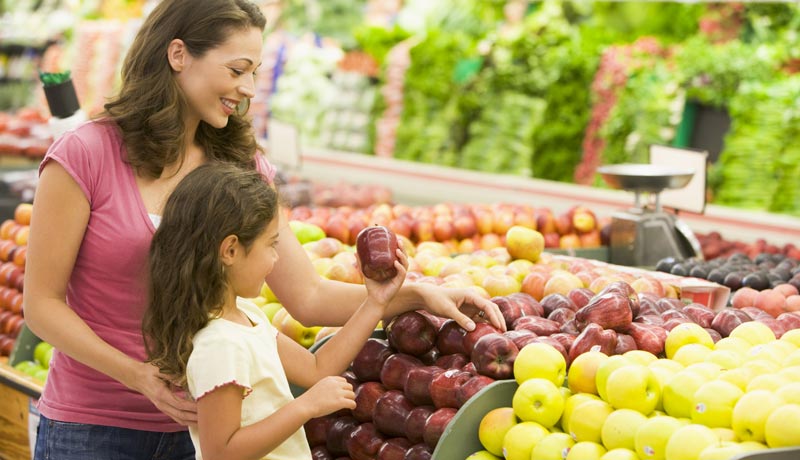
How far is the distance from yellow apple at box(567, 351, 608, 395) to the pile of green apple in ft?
8.13

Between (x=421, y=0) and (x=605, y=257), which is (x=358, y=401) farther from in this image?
(x=421, y=0)

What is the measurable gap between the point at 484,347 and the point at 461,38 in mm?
6134

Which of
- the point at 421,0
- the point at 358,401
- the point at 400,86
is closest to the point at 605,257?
the point at 358,401

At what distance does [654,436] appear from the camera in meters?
1.95

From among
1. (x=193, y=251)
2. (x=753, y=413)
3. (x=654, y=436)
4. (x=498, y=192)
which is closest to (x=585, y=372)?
(x=654, y=436)

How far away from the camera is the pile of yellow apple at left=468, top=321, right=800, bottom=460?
6.26ft

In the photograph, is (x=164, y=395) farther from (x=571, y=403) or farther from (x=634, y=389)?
(x=634, y=389)

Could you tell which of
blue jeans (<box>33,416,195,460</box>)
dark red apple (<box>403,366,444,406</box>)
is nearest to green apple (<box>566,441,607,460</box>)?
dark red apple (<box>403,366,444,406</box>)

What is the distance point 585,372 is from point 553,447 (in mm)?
200

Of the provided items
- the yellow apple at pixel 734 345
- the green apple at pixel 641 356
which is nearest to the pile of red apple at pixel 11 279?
the green apple at pixel 641 356

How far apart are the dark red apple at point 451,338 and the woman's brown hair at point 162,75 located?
799 millimetres

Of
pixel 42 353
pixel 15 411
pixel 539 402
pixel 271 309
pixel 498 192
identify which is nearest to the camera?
pixel 539 402

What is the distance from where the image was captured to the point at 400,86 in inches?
336

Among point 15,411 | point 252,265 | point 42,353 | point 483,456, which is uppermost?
point 252,265
